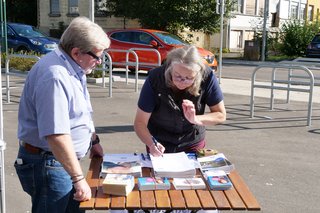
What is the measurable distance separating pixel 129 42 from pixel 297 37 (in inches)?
595

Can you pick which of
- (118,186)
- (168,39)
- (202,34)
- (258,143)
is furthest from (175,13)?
(118,186)

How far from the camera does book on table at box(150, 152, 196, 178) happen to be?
275 centimetres

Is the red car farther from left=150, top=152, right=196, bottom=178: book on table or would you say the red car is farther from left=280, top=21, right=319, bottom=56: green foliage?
left=280, top=21, right=319, bottom=56: green foliage

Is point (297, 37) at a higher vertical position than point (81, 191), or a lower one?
higher

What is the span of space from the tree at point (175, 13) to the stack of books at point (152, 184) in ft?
76.3

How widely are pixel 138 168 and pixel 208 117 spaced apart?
0.66m

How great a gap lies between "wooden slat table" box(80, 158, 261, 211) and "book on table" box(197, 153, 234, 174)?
0.92 ft

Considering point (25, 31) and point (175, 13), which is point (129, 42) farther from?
point (175, 13)

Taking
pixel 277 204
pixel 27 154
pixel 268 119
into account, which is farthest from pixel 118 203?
pixel 268 119

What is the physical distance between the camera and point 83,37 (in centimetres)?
243

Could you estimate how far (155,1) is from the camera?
2517 cm

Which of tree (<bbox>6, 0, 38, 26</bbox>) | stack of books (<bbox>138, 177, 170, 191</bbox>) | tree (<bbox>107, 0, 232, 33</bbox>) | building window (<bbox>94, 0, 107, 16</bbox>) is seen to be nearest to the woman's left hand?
stack of books (<bbox>138, 177, 170, 191</bbox>)

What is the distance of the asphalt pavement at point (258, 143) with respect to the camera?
457 centimetres

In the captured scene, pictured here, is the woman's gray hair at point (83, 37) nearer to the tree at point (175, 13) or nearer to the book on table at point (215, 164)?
the book on table at point (215, 164)
